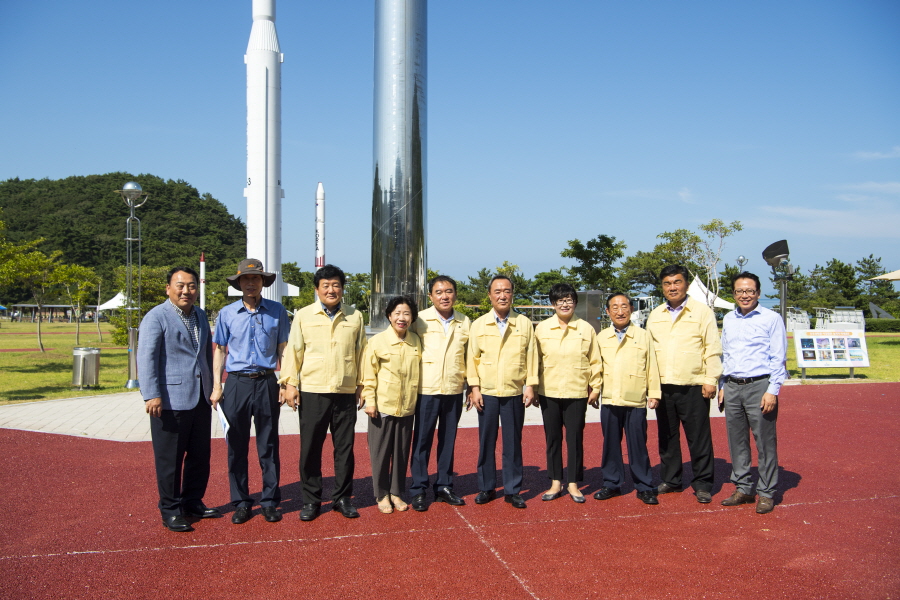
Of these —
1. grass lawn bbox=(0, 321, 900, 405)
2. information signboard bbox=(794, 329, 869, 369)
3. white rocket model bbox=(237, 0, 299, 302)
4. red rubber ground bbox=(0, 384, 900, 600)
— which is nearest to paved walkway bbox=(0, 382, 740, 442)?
grass lawn bbox=(0, 321, 900, 405)

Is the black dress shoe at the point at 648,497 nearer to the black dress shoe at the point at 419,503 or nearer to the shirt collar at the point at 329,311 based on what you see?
the black dress shoe at the point at 419,503

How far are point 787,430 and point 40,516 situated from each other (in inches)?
331

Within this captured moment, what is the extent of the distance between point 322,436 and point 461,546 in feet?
4.54

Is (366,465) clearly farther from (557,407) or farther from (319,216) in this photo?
(319,216)

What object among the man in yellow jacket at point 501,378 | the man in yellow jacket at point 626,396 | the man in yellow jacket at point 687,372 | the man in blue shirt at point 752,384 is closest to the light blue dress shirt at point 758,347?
the man in blue shirt at point 752,384

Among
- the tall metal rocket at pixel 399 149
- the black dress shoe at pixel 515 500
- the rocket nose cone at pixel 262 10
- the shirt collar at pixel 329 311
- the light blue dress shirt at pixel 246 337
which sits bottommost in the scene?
→ the black dress shoe at pixel 515 500

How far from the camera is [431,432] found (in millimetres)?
5379

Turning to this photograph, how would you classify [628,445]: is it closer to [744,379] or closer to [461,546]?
[744,379]

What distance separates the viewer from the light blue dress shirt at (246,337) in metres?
5.00

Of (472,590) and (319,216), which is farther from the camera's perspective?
(319,216)

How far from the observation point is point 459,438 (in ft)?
27.7

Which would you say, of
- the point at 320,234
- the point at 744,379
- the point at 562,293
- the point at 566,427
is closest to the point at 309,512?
the point at 566,427

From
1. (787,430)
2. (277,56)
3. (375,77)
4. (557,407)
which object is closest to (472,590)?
(557,407)

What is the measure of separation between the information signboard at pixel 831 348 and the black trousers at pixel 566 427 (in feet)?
36.7
